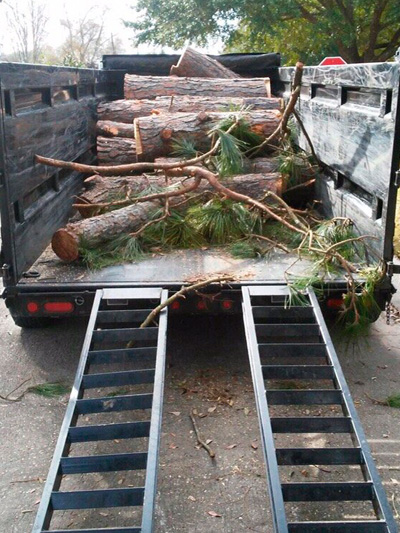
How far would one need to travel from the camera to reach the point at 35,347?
5102 millimetres

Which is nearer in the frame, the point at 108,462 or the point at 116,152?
the point at 108,462

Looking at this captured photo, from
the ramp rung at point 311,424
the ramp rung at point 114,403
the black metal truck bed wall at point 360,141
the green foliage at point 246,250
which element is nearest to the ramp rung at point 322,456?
the ramp rung at point 311,424

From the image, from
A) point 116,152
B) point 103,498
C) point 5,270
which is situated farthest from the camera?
point 116,152

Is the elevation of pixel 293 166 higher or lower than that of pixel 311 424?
higher

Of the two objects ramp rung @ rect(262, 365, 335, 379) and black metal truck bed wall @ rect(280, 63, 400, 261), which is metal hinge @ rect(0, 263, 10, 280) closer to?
ramp rung @ rect(262, 365, 335, 379)

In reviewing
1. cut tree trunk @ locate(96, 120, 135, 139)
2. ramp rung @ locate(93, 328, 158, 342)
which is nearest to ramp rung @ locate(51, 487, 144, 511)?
ramp rung @ locate(93, 328, 158, 342)

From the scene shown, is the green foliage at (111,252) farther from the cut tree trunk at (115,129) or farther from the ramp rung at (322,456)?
the ramp rung at (322,456)

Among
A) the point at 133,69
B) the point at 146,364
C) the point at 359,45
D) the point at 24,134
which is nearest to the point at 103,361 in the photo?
the point at 146,364

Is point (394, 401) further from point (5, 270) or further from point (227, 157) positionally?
point (5, 270)

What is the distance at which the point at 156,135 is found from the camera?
6.05 meters

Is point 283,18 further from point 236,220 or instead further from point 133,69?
point 236,220

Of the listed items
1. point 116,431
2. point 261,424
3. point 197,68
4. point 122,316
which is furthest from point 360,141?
point 197,68

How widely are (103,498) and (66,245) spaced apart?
2.26m

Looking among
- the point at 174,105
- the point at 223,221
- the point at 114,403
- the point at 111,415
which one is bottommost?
the point at 111,415
